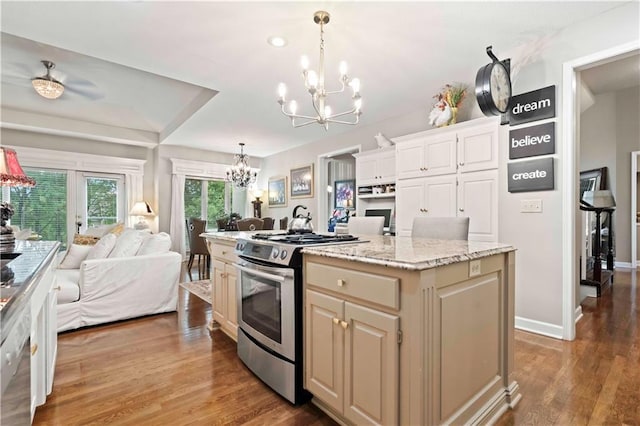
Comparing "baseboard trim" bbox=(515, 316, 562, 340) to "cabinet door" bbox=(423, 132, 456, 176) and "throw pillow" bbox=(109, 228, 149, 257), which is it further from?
"throw pillow" bbox=(109, 228, 149, 257)

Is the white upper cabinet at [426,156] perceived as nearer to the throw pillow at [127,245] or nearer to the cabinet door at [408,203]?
the cabinet door at [408,203]

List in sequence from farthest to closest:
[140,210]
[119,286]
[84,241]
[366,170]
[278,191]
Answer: [278,191] → [140,210] → [366,170] → [84,241] → [119,286]

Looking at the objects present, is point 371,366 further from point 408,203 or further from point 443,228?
point 408,203

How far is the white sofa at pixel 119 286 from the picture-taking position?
2812 mm

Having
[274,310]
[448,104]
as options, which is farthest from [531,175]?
[274,310]

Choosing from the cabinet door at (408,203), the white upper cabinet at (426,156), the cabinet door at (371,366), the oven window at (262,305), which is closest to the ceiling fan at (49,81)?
the oven window at (262,305)

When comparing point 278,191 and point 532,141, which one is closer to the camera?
point 532,141

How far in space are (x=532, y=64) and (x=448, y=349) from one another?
2.81 metres

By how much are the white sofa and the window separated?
303 centimetres

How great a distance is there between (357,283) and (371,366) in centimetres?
35

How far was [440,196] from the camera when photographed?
3471 mm

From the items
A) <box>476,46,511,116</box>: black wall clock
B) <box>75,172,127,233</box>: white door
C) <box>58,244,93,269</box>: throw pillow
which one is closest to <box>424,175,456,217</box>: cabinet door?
<box>476,46,511,116</box>: black wall clock

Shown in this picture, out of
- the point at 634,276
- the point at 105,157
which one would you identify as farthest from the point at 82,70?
the point at 634,276

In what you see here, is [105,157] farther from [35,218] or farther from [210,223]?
[210,223]
